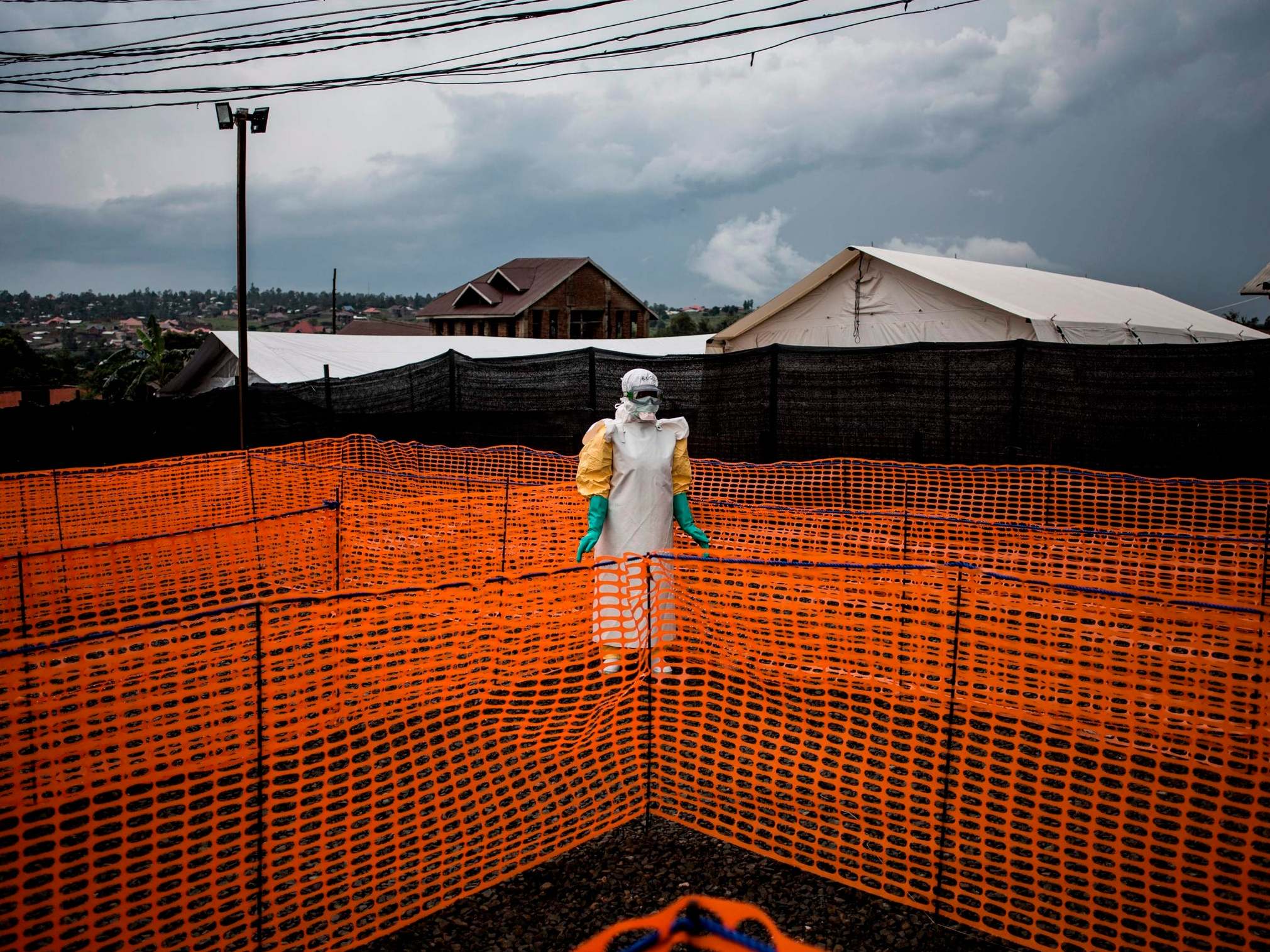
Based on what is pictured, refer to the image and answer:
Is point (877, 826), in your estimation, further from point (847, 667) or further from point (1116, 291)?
point (1116, 291)

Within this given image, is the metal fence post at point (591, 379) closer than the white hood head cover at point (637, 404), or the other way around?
the white hood head cover at point (637, 404)

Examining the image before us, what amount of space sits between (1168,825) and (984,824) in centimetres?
98

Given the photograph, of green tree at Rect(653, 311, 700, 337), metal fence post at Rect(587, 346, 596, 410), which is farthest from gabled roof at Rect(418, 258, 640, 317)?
metal fence post at Rect(587, 346, 596, 410)

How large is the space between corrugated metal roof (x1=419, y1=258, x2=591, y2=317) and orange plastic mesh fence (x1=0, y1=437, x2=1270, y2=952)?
5391cm

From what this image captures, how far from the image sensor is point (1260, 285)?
15.1 m

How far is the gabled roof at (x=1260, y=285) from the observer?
15.0 meters

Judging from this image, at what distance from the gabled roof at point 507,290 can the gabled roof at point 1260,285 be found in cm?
4619

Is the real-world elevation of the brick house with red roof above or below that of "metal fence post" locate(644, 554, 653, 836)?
above

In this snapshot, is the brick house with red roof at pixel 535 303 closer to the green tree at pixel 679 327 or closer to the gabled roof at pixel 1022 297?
the green tree at pixel 679 327

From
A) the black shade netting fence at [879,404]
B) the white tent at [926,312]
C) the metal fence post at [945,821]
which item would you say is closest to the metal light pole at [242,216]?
the black shade netting fence at [879,404]

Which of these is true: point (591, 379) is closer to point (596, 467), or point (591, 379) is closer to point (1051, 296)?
point (596, 467)

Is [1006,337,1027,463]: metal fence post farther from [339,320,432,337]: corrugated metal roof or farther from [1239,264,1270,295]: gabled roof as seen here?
[339,320,432,337]: corrugated metal roof

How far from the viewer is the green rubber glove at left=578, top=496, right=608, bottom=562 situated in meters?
6.05

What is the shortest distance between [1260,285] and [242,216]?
1999 centimetres
